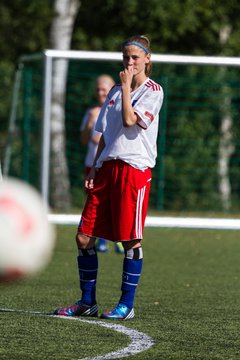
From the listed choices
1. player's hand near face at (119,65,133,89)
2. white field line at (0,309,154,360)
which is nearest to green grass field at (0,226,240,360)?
white field line at (0,309,154,360)

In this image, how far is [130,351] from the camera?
21.4 ft

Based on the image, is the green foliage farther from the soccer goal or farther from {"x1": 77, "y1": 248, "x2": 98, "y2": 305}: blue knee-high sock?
{"x1": 77, "y1": 248, "x2": 98, "y2": 305}: blue knee-high sock

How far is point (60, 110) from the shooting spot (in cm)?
2191

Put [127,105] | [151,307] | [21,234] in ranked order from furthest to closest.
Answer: [151,307] → [127,105] → [21,234]

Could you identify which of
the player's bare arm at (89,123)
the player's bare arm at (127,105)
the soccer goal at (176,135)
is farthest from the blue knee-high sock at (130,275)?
the soccer goal at (176,135)

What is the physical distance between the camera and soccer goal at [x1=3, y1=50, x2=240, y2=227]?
70.6 ft

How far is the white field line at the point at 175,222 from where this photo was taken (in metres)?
14.7

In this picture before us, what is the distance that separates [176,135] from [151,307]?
1459 centimetres

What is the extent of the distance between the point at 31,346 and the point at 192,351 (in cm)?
93

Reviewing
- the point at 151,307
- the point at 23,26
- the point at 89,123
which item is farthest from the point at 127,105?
the point at 23,26

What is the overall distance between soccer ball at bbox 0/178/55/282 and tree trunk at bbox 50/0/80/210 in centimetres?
1538

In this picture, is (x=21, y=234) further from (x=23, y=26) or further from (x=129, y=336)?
(x=23, y=26)

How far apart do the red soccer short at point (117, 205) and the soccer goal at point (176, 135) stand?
12.9 metres

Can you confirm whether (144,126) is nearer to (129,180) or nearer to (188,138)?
(129,180)
